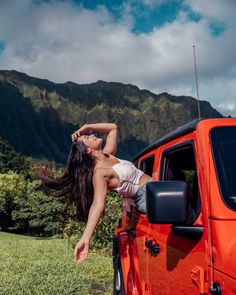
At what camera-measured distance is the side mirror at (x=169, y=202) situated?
8.61ft

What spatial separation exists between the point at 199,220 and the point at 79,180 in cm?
176

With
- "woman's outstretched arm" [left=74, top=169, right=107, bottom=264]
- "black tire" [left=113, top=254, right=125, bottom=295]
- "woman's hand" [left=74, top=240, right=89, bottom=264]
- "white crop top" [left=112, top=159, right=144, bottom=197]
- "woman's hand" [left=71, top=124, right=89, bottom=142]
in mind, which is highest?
"woman's hand" [left=71, top=124, right=89, bottom=142]

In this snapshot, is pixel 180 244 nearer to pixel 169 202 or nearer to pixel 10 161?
pixel 169 202

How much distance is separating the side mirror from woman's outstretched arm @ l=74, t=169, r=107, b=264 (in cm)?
99

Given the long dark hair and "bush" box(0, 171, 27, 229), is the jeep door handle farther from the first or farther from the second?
"bush" box(0, 171, 27, 229)

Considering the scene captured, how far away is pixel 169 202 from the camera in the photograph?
262 cm

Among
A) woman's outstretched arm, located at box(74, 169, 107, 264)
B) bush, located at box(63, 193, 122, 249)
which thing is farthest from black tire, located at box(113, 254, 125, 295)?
bush, located at box(63, 193, 122, 249)

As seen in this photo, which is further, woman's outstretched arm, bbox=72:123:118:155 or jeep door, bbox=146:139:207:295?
woman's outstretched arm, bbox=72:123:118:155

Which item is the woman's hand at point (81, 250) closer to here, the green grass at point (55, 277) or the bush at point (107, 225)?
the green grass at point (55, 277)

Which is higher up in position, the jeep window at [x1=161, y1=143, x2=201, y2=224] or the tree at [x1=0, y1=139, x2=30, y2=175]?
the tree at [x1=0, y1=139, x2=30, y2=175]

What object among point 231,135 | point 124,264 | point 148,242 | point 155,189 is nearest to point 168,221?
point 155,189

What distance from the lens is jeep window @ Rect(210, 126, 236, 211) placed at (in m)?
2.70

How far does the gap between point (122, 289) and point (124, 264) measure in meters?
0.29

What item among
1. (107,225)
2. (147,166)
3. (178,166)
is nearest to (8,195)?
(107,225)
